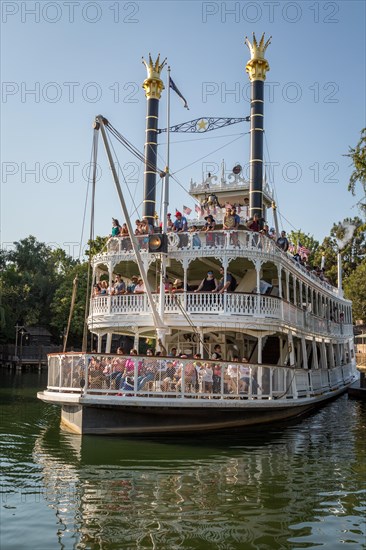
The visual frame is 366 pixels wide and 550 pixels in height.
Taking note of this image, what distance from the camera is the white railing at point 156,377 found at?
1516 centimetres

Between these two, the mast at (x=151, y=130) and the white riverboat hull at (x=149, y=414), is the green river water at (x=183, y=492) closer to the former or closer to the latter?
the white riverboat hull at (x=149, y=414)

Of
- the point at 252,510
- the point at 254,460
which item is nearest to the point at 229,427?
the point at 254,460

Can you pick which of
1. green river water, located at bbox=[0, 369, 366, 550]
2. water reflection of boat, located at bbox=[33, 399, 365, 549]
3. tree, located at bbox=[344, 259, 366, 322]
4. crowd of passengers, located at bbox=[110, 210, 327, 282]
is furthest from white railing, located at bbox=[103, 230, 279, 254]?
tree, located at bbox=[344, 259, 366, 322]

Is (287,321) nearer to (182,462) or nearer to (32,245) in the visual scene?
(182,462)

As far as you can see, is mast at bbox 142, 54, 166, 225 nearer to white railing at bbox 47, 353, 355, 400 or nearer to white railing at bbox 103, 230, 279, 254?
white railing at bbox 103, 230, 279, 254

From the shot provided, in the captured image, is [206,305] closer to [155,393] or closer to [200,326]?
[200,326]

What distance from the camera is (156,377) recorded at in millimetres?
15398

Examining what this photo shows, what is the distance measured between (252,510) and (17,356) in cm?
5512

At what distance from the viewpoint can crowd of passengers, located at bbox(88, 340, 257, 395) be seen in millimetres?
15172

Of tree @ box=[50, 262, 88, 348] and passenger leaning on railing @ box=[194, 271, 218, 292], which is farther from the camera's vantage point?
tree @ box=[50, 262, 88, 348]

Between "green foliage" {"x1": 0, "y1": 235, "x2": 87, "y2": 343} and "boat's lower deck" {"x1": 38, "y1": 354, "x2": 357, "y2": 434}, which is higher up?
"green foliage" {"x1": 0, "y1": 235, "x2": 87, "y2": 343}

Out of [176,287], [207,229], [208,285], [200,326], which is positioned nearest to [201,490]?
[200,326]

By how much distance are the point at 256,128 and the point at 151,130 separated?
17.9 feet

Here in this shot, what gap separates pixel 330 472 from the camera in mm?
12320
